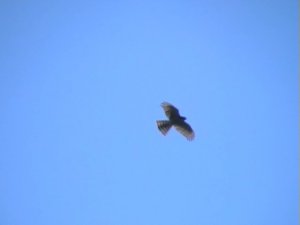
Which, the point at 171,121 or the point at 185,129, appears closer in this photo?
the point at 171,121

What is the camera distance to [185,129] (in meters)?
2.84

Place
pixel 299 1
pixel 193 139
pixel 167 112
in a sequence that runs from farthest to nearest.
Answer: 1. pixel 299 1
2. pixel 193 139
3. pixel 167 112

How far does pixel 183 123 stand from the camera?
9.08ft

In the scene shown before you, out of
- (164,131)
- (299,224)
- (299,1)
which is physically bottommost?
(299,224)

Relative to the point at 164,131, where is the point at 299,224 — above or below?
below

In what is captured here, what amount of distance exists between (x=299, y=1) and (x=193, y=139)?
1.59m

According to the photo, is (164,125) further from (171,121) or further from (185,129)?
(185,129)

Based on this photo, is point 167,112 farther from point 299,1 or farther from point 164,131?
point 299,1

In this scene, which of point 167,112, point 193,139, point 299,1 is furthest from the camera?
point 299,1

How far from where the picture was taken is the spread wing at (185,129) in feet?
9.03

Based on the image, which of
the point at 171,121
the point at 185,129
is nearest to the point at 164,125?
the point at 171,121

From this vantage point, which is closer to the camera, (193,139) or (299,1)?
(193,139)

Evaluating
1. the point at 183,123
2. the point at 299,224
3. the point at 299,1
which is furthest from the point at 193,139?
the point at 299,1

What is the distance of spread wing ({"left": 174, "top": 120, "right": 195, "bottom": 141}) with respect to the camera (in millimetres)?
2751
